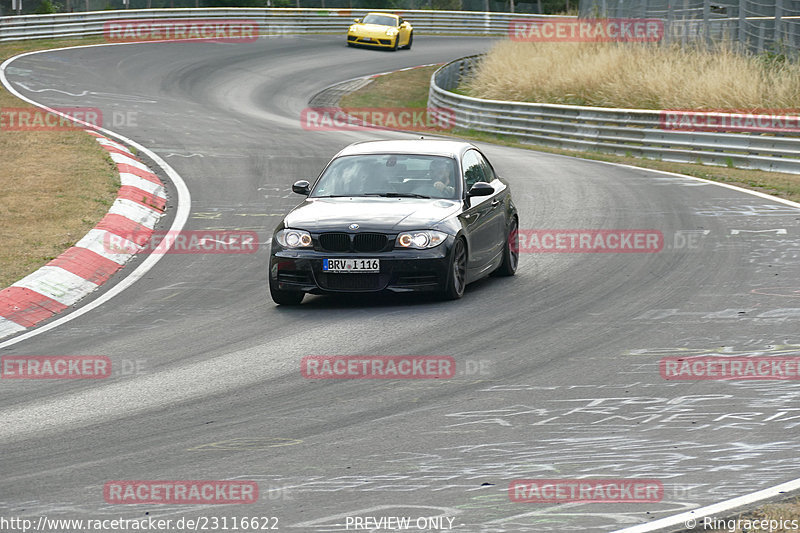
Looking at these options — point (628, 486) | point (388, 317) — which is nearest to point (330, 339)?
point (388, 317)

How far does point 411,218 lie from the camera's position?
11.1 metres

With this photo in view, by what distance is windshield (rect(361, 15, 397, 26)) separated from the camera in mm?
51250

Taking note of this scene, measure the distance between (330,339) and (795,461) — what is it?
4414 millimetres

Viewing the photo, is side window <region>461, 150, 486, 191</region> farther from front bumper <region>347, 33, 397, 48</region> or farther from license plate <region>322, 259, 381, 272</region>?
front bumper <region>347, 33, 397, 48</region>

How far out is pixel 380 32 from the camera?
5028cm
